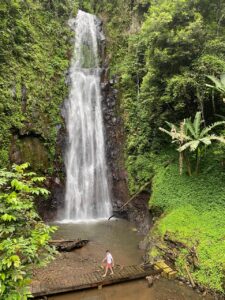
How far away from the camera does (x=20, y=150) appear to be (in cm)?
1686

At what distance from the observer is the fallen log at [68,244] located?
13.2m

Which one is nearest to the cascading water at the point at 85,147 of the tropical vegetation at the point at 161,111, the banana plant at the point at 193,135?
the tropical vegetation at the point at 161,111

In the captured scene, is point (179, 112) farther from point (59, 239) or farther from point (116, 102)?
point (59, 239)

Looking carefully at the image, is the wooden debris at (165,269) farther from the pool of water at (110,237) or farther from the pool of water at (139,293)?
the pool of water at (110,237)

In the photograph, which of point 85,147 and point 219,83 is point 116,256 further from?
point 85,147

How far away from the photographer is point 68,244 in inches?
529

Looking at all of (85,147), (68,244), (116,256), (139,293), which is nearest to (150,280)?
(139,293)

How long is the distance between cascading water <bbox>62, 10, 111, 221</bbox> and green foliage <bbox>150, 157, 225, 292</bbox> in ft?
17.5

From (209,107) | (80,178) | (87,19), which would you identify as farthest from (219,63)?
(87,19)

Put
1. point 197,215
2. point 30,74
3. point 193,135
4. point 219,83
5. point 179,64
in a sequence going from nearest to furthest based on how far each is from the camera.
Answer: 1. point 197,215
2. point 219,83
3. point 193,135
4. point 179,64
5. point 30,74

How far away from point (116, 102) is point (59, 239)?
11253 mm

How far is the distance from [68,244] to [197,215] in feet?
19.2

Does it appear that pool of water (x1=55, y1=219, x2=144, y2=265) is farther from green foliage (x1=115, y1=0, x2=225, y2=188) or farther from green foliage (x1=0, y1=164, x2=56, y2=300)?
green foliage (x1=0, y1=164, x2=56, y2=300)

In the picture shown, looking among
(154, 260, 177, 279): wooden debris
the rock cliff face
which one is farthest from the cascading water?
(154, 260, 177, 279): wooden debris
